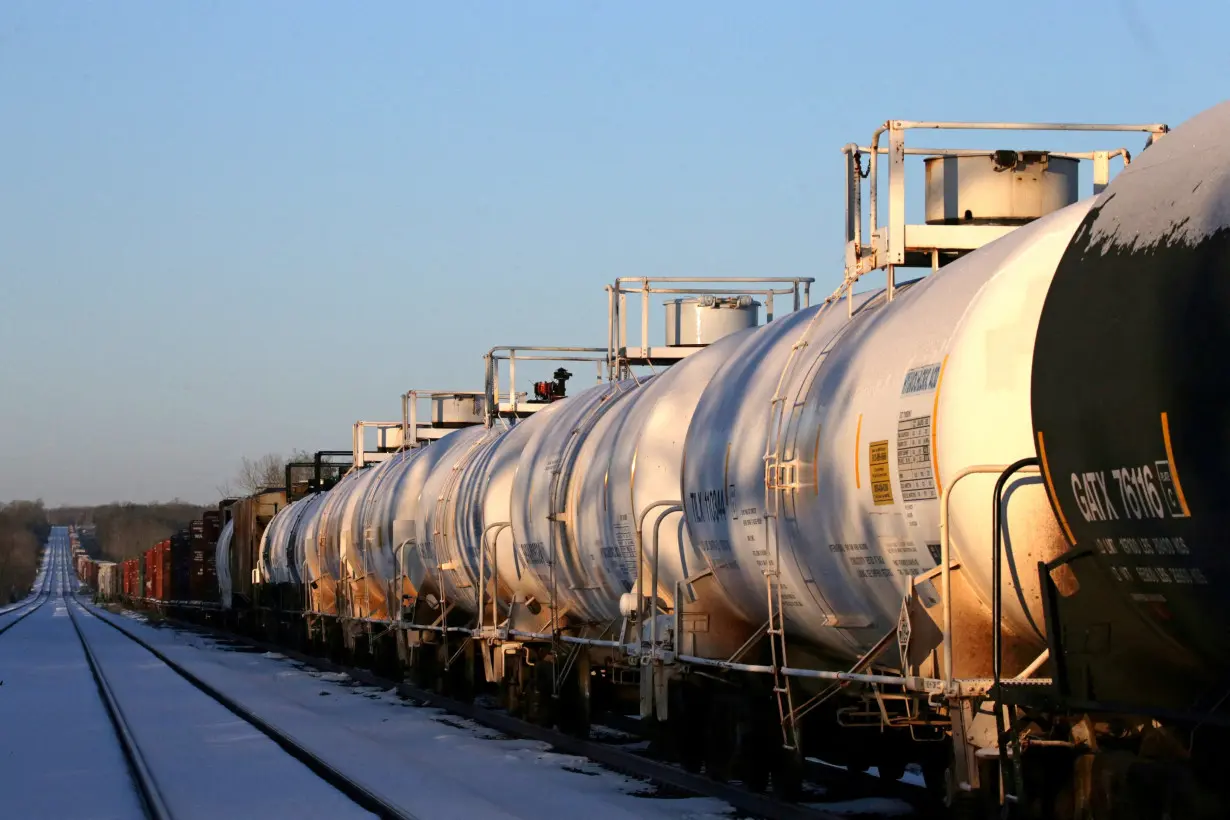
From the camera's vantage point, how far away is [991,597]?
7680 mm

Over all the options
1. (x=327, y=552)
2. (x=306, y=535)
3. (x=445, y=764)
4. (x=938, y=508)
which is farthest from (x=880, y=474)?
(x=306, y=535)

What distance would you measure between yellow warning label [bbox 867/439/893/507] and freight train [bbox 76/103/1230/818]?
0.02 meters

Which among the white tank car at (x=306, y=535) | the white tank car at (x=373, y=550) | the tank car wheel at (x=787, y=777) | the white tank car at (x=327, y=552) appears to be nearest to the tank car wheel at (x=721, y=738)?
the tank car wheel at (x=787, y=777)

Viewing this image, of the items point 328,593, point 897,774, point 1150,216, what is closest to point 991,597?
point 1150,216

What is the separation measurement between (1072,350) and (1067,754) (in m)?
2.08

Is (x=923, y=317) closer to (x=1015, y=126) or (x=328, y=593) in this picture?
(x=1015, y=126)

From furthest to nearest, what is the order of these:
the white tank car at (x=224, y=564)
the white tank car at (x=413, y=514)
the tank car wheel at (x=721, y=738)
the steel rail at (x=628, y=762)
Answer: the white tank car at (x=224, y=564) → the white tank car at (x=413, y=514) → the tank car wheel at (x=721, y=738) → the steel rail at (x=628, y=762)

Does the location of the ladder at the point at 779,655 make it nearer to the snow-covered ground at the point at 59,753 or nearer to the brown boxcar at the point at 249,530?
the snow-covered ground at the point at 59,753

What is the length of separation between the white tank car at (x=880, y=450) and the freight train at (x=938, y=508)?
2cm

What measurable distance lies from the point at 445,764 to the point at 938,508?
29.3 feet

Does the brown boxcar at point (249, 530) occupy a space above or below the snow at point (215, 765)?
above

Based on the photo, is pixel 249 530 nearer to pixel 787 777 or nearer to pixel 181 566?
pixel 181 566

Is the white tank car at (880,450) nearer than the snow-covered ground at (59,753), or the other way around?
the white tank car at (880,450)

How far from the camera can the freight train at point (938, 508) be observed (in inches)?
229
